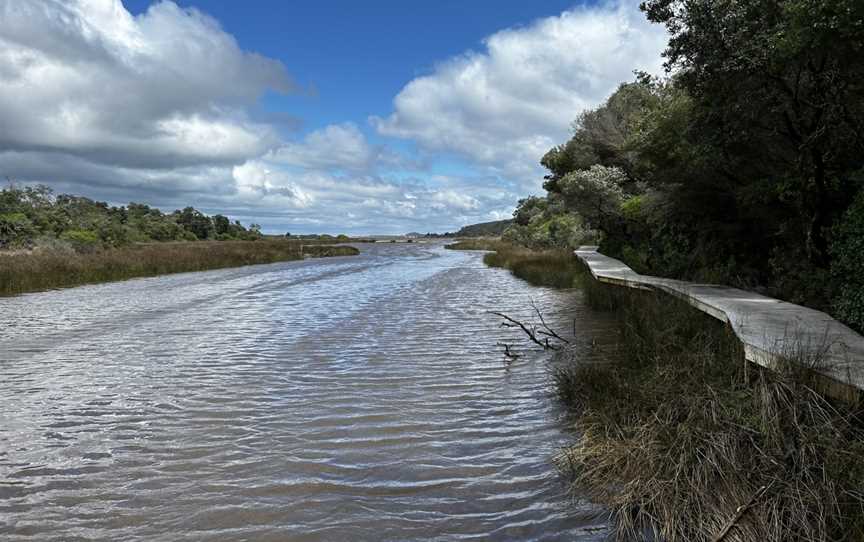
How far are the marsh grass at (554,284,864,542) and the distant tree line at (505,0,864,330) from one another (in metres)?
2.95

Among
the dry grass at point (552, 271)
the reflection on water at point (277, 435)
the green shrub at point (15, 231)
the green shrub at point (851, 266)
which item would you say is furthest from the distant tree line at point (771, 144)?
the green shrub at point (15, 231)

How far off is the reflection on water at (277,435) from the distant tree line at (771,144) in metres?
3.67

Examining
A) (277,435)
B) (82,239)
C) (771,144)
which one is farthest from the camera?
(82,239)

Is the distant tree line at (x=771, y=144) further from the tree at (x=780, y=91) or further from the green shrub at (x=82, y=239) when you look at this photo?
the green shrub at (x=82, y=239)

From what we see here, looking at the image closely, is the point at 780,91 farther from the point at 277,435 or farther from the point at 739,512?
the point at 277,435

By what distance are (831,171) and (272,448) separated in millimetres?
8663

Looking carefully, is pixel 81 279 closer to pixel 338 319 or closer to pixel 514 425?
pixel 338 319

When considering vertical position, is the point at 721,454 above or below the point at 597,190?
below

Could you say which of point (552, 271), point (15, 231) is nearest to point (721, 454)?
point (552, 271)

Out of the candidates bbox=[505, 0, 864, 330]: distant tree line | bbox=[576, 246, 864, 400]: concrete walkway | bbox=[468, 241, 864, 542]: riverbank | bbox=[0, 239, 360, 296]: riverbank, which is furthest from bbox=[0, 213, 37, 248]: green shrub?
bbox=[468, 241, 864, 542]: riverbank

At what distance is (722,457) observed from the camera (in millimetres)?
3473

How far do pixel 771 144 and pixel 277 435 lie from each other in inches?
358

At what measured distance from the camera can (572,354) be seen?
27.3ft

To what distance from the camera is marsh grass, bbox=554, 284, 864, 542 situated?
305cm
